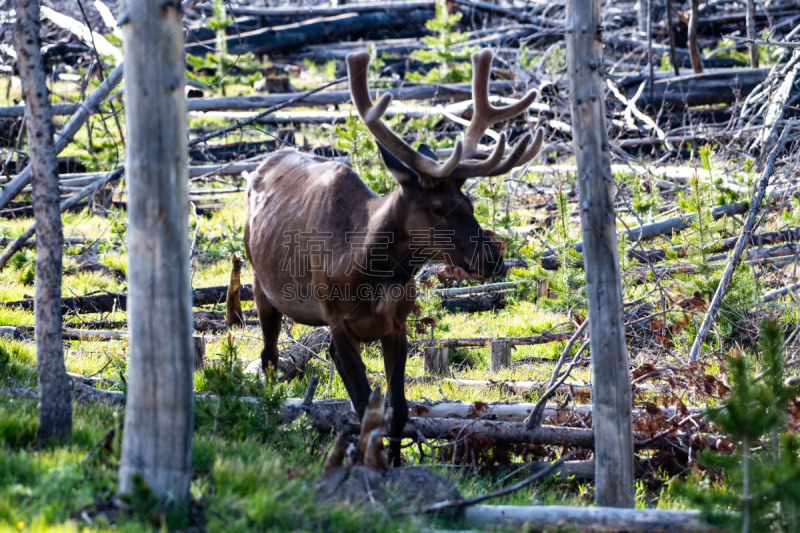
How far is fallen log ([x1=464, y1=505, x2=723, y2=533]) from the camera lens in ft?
14.2

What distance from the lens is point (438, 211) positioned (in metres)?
6.12

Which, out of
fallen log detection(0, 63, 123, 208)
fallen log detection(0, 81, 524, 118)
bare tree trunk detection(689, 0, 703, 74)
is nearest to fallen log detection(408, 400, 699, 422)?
fallen log detection(0, 63, 123, 208)

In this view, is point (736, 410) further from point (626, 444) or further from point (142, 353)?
point (142, 353)

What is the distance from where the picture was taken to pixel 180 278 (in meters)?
3.96

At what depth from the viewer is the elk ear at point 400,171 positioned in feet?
20.4

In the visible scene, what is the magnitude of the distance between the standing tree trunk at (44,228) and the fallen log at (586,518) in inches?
97.3

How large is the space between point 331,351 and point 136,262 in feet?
10.9

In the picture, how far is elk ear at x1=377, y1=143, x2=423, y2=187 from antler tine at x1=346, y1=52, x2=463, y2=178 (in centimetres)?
4

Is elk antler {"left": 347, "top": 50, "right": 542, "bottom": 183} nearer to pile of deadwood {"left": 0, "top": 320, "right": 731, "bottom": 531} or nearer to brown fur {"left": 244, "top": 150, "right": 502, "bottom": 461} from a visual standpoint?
brown fur {"left": 244, "top": 150, "right": 502, "bottom": 461}

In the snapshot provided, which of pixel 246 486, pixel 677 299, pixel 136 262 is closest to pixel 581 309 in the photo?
pixel 677 299

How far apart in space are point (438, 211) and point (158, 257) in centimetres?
267

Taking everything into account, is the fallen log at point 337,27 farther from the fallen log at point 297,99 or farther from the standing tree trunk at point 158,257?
the standing tree trunk at point 158,257

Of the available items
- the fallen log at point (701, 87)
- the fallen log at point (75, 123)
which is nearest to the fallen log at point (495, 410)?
the fallen log at point (75, 123)

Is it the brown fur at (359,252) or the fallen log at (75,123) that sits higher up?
the fallen log at (75,123)
